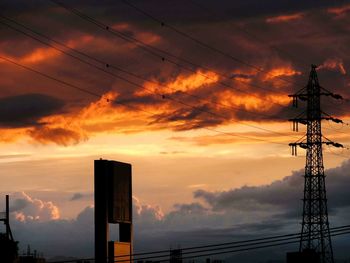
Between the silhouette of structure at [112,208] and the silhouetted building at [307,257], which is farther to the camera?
the silhouetted building at [307,257]

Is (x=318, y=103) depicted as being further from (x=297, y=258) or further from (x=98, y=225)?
(x=98, y=225)

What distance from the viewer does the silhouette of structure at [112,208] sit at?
9556cm

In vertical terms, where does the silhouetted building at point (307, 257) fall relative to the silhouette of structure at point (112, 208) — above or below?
below

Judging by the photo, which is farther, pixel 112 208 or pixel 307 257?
pixel 307 257

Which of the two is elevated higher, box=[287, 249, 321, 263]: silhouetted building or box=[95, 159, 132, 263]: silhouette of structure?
box=[95, 159, 132, 263]: silhouette of structure

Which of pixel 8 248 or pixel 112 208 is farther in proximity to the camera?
pixel 8 248

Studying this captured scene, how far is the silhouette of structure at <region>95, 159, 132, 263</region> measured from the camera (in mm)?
95562

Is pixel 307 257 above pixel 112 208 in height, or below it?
below

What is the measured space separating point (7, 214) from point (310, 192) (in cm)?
3710

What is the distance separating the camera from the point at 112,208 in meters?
97.7

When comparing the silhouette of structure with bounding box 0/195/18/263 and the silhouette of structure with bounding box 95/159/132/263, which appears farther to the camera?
the silhouette of structure with bounding box 0/195/18/263

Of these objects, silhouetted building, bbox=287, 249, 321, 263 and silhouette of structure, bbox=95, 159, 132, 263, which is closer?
silhouette of structure, bbox=95, 159, 132, 263

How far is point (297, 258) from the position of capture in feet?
395

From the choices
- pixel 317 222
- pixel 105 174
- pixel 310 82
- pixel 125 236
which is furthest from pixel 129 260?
pixel 310 82
